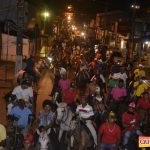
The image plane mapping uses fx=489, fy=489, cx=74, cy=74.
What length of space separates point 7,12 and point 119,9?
37.5 metres

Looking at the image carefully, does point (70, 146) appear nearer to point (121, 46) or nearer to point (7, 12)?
point (7, 12)

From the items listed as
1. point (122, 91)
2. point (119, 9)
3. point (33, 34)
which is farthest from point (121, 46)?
point (122, 91)

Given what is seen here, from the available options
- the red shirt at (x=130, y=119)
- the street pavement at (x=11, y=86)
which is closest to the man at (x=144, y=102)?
the red shirt at (x=130, y=119)

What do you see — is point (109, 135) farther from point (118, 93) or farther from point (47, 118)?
point (118, 93)

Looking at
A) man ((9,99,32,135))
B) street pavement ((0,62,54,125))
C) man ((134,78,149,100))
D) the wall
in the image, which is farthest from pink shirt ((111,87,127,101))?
the wall

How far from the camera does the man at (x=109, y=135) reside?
11.8 meters

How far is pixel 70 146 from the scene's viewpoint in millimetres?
12500

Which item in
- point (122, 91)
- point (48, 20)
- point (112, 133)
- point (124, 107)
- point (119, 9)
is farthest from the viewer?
point (119, 9)

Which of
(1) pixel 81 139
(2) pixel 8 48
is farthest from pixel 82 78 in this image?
(2) pixel 8 48

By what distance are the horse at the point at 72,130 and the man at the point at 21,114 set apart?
0.89 meters

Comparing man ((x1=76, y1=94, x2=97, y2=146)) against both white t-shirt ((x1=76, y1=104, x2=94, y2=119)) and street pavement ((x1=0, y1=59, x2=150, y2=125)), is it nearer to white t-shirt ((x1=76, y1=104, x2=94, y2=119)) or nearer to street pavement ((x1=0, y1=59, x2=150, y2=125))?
white t-shirt ((x1=76, y1=104, x2=94, y2=119))

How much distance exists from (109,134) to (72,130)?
121 cm

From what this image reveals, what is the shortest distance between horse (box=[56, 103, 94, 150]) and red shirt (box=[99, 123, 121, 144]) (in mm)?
544

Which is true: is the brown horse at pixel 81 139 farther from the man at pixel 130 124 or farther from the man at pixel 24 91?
the man at pixel 24 91
